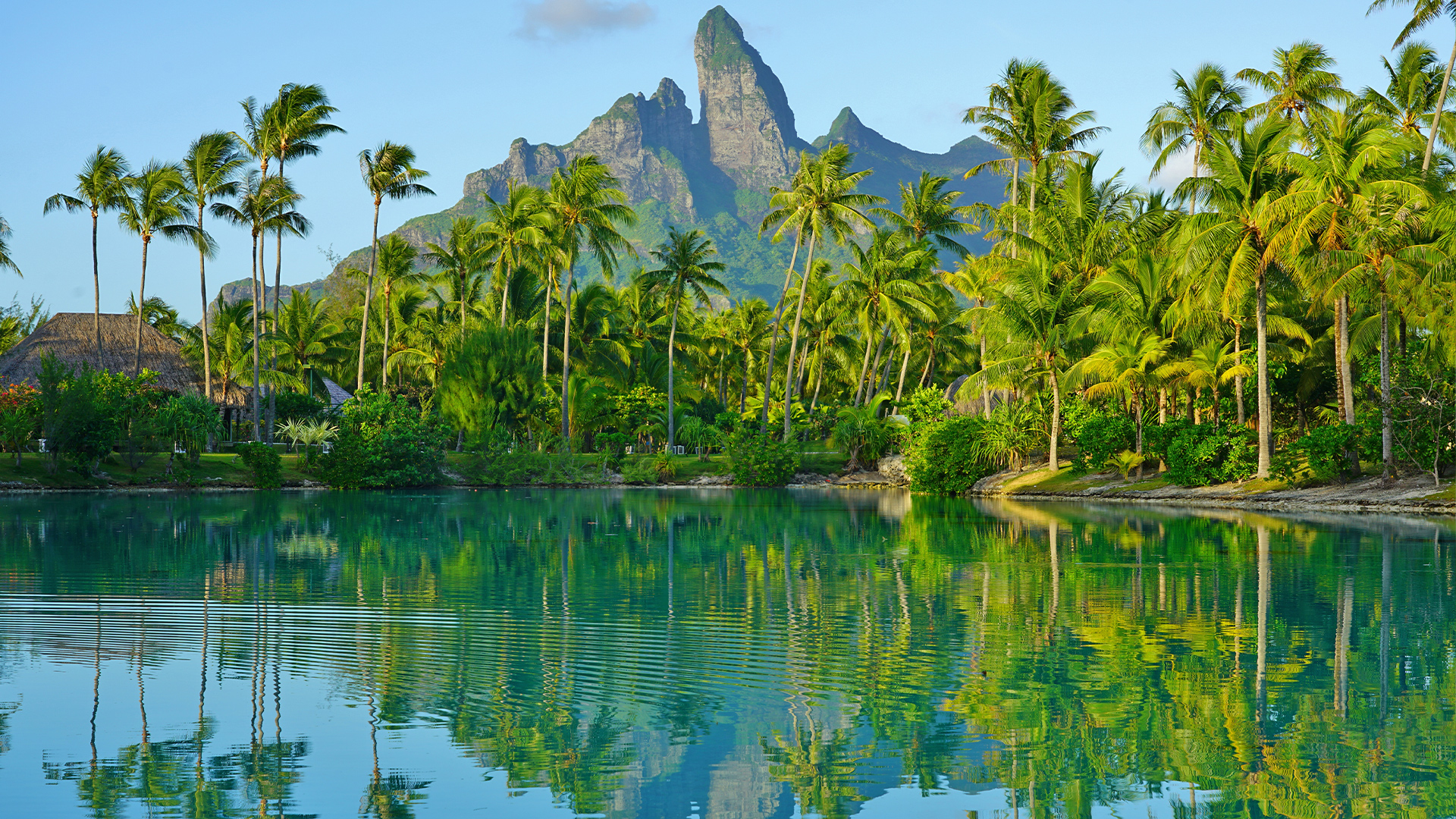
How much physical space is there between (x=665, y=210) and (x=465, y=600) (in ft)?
620

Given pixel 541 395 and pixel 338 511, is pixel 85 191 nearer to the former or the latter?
pixel 541 395

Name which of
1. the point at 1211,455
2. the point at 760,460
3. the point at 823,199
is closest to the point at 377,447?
the point at 760,460

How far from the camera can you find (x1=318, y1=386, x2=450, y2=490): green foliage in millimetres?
40250

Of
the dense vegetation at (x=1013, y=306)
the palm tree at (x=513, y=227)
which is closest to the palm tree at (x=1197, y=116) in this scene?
the dense vegetation at (x=1013, y=306)

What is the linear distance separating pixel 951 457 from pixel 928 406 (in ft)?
14.7

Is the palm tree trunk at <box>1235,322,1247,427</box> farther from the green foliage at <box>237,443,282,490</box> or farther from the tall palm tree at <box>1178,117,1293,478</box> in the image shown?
the green foliage at <box>237,443,282,490</box>

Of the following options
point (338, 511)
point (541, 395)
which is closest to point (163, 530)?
point (338, 511)

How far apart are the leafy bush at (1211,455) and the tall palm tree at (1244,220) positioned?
1.67 metres

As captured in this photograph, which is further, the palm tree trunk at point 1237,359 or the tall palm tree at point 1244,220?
the palm tree trunk at point 1237,359

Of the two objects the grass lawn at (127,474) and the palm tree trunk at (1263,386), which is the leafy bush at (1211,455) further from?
the grass lawn at (127,474)

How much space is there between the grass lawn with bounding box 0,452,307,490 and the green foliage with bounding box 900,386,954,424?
2228cm

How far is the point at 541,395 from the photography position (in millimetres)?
47750

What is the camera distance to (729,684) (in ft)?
25.5

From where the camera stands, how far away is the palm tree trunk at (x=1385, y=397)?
2636 cm
